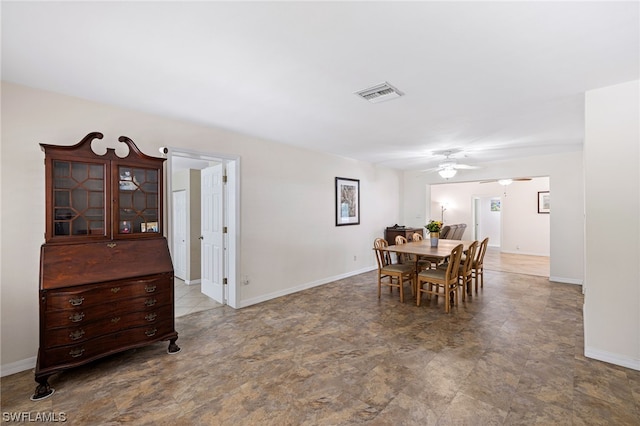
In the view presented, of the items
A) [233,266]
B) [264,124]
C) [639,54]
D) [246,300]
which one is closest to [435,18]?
[639,54]

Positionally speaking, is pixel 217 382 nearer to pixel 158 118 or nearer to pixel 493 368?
pixel 493 368

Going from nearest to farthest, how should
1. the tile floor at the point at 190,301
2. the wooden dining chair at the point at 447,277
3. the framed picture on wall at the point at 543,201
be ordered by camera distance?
1. the wooden dining chair at the point at 447,277
2. the tile floor at the point at 190,301
3. the framed picture on wall at the point at 543,201

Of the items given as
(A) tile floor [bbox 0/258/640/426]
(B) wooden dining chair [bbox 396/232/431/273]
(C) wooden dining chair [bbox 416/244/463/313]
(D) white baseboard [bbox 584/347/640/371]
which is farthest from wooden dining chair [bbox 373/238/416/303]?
(D) white baseboard [bbox 584/347/640/371]

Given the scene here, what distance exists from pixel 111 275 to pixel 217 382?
131 centimetres

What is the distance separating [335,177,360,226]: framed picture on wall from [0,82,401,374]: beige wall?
0.49ft

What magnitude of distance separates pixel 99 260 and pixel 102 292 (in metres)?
0.28

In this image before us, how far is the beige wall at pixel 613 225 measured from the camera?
8.11ft

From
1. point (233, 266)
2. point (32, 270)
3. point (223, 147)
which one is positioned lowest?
point (233, 266)

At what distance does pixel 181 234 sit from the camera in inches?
227

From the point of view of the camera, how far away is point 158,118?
324 cm

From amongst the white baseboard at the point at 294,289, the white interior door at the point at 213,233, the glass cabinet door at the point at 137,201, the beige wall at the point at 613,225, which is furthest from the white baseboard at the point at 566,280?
the glass cabinet door at the point at 137,201

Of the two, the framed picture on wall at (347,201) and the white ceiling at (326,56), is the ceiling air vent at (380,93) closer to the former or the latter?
the white ceiling at (326,56)

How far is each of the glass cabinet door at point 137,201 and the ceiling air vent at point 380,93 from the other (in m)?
2.23

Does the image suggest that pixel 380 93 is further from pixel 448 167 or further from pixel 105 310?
pixel 105 310
